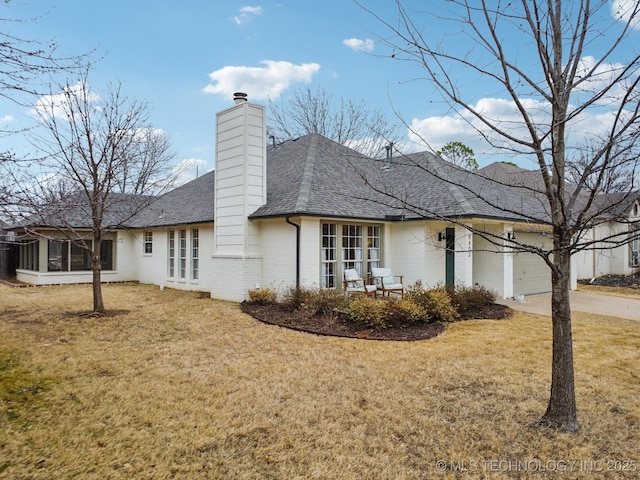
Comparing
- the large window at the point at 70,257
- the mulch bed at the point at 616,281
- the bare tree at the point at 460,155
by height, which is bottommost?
the mulch bed at the point at 616,281

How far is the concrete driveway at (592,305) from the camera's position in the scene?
37.3ft

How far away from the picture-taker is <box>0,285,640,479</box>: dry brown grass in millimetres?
3514

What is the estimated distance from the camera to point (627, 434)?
4074mm

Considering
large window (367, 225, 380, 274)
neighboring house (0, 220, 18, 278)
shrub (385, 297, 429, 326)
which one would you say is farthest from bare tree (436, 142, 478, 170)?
neighboring house (0, 220, 18, 278)

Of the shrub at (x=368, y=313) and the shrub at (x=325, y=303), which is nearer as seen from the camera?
the shrub at (x=368, y=313)

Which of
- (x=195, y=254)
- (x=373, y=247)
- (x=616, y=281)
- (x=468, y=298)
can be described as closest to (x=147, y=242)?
(x=195, y=254)

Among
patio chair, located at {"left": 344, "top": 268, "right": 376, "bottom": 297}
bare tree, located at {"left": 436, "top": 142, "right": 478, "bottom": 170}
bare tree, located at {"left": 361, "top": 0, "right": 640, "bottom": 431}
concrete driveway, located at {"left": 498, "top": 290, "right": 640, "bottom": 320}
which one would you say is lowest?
concrete driveway, located at {"left": 498, "top": 290, "right": 640, "bottom": 320}

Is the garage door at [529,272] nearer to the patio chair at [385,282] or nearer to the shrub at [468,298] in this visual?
the shrub at [468,298]

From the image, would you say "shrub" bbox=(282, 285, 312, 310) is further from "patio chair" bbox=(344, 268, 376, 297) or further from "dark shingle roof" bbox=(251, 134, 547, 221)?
"dark shingle roof" bbox=(251, 134, 547, 221)

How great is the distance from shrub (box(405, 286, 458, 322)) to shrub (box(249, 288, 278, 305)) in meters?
4.01

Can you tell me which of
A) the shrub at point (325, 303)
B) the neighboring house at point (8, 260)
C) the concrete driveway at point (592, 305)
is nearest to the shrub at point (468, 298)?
the concrete driveway at point (592, 305)

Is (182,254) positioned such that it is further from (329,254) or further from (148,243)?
(329,254)

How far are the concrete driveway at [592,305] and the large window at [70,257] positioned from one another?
17.4m

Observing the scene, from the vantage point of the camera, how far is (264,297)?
11844mm
